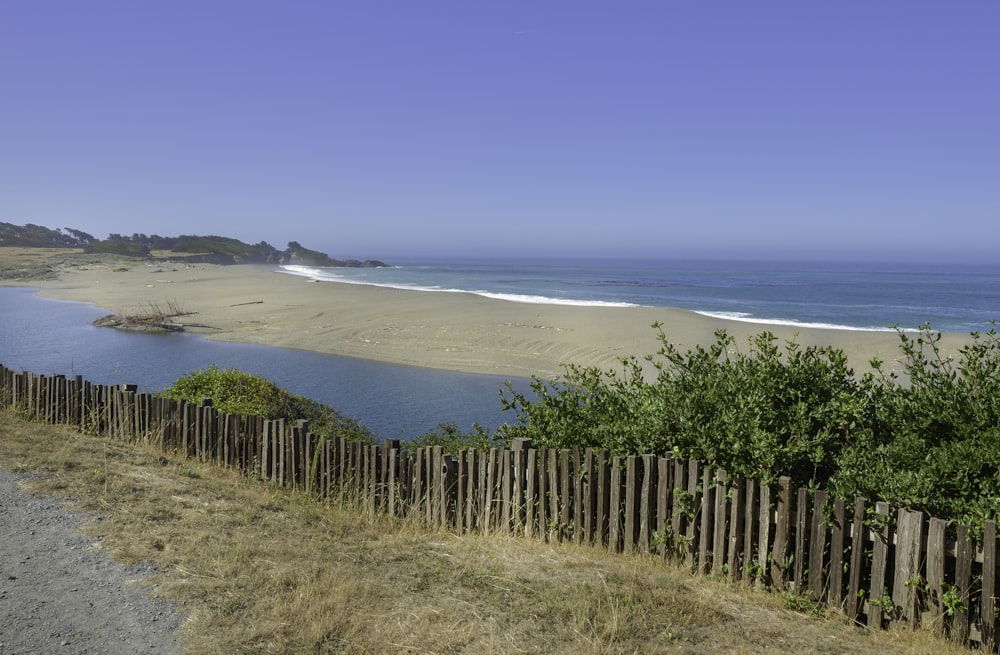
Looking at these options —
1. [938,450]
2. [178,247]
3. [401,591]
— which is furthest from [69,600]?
[178,247]

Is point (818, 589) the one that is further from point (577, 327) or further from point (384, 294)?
Answer: point (384, 294)

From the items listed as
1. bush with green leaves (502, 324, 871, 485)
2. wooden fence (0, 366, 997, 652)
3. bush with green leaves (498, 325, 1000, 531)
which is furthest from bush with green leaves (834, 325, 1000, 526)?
bush with green leaves (502, 324, 871, 485)

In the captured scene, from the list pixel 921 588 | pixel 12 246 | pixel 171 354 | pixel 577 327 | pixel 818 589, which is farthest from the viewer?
pixel 12 246

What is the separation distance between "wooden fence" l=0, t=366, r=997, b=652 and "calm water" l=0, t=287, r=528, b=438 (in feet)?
25.2

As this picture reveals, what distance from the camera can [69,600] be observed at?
5680mm

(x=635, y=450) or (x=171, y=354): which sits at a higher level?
(x=635, y=450)

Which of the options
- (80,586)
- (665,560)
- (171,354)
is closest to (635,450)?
(665,560)

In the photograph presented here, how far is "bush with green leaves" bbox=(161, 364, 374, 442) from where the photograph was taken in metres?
12.8

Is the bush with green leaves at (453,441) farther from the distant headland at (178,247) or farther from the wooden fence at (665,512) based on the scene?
the distant headland at (178,247)

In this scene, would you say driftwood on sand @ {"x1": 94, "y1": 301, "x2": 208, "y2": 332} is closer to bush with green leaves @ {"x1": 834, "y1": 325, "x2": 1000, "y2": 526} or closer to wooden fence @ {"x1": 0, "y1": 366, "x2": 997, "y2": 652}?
wooden fence @ {"x1": 0, "y1": 366, "x2": 997, "y2": 652}

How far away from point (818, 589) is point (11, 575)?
22.2ft

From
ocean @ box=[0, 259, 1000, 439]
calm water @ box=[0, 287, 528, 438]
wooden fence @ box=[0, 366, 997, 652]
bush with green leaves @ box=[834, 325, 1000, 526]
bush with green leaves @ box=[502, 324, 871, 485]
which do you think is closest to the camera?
wooden fence @ box=[0, 366, 997, 652]

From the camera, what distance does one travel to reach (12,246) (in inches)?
4919

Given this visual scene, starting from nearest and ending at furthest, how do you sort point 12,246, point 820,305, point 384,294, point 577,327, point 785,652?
1. point 785,652
2. point 577,327
3. point 384,294
4. point 820,305
5. point 12,246
